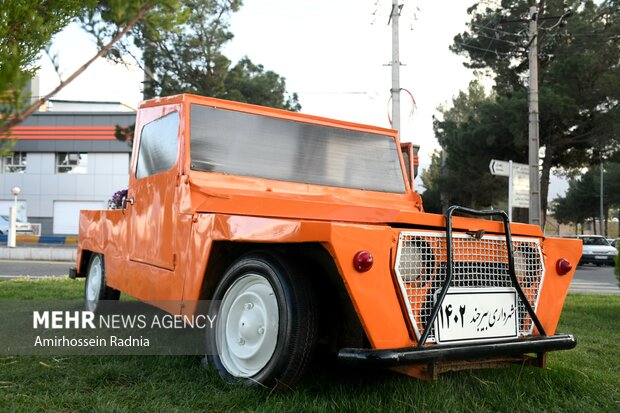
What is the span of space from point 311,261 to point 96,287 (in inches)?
137

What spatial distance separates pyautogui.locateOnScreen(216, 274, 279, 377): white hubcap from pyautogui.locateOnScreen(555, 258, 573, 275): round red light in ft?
5.54

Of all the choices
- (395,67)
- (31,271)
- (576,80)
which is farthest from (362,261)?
(576,80)

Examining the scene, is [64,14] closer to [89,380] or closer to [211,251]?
[211,251]

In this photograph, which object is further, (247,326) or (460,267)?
(247,326)

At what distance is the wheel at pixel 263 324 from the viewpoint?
8.76ft

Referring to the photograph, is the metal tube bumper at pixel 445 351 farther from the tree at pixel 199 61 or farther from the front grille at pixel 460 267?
the tree at pixel 199 61

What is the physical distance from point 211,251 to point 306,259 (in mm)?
639

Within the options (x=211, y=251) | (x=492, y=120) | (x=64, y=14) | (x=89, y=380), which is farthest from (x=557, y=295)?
(x=492, y=120)

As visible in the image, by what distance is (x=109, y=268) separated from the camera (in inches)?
200

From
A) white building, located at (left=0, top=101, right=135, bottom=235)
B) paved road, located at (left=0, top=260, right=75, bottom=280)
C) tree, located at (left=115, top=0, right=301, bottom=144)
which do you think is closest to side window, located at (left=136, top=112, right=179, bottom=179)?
paved road, located at (left=0, top=260, right=75, bottom=280)

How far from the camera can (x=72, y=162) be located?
38812mm

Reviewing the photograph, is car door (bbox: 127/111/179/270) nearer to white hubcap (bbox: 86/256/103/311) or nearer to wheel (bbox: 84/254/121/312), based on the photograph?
wheel (bbox: 84/254/121/312)

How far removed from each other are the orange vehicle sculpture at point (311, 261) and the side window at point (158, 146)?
0.08 feet

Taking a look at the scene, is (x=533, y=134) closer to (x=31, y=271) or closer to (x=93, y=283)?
(x=93, y=283)
